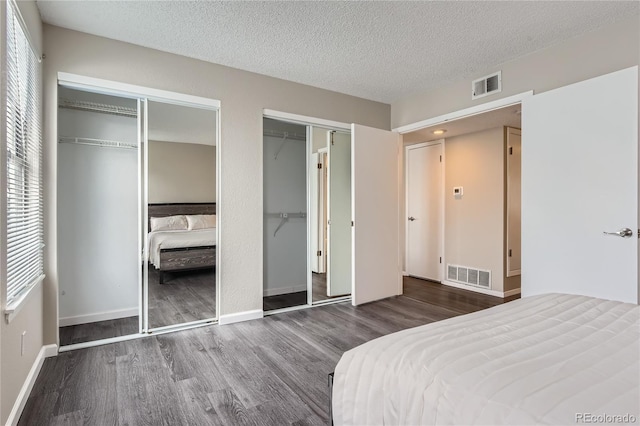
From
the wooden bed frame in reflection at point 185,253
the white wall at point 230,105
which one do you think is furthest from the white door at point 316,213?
the wooden bed frame in reflection at point 185,253

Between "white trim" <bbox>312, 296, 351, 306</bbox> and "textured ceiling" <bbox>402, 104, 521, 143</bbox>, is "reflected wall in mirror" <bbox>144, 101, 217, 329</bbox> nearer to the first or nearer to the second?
"white trim" <bbox>312, 296, 351, 306</bbox>

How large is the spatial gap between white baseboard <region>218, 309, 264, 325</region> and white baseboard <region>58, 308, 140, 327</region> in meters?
0.94

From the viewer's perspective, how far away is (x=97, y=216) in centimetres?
327

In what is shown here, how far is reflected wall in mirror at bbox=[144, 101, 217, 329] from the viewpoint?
3.15 meters

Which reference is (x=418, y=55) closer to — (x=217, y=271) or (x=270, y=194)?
(x=270, y=194)

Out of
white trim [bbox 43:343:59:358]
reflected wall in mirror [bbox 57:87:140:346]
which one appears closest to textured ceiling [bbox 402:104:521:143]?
reflected wall in mirror [bbox 57:87:140:346]

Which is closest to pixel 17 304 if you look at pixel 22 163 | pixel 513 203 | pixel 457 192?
pixel 22 163

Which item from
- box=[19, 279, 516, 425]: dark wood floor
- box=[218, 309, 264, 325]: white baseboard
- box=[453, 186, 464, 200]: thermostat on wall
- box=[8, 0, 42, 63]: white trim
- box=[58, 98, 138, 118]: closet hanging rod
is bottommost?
box=[19, 279, 516, 425]: dark wood floor

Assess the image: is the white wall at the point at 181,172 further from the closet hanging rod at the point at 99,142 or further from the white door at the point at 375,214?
the white door at the point at 375,214

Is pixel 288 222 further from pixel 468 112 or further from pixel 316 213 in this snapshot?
pixel 468 112

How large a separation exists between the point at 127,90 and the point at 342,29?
6.26 feet

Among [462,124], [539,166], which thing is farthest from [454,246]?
[539,166]

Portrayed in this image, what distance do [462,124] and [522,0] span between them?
6.69ft

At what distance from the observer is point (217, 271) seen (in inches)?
132
